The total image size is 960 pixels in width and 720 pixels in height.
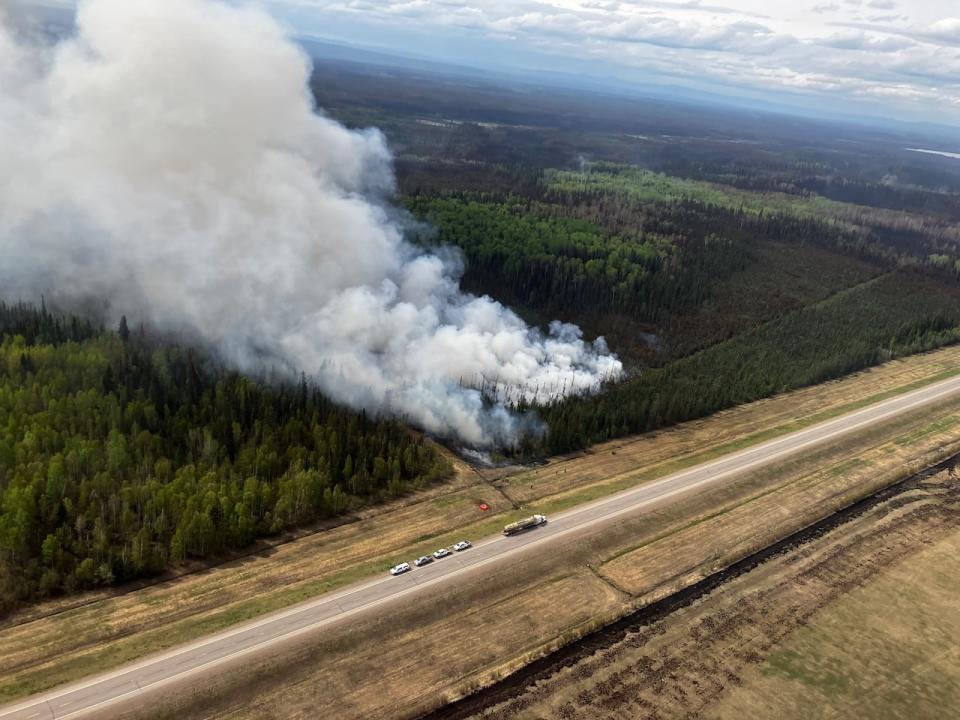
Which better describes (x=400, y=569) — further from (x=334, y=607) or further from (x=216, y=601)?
(x=216, y=601)

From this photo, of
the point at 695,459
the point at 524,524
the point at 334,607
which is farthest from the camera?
the point at 695,459

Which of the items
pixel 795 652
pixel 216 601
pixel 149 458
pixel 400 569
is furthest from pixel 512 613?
pixel 149 458

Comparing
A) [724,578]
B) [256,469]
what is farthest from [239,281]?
[724,578]

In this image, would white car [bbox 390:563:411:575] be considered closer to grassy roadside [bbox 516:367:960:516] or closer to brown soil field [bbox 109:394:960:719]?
brown soil field [bbox 109:394:960:719]

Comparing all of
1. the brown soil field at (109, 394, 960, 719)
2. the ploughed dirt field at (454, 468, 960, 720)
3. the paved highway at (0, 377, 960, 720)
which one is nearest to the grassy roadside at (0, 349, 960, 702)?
the paved highway at (0, 377, 960, 720)

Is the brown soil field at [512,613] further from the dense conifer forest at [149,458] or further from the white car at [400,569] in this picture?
the dense conifer forest at [149,458]

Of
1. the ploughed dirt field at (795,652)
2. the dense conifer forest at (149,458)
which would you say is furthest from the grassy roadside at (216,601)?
the ploughed dirt field at (795,652)
